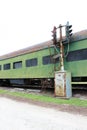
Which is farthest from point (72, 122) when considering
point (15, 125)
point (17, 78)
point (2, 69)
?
point (2, 69)

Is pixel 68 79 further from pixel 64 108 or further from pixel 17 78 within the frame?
pixel 17 78

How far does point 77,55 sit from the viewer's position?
48.6ft

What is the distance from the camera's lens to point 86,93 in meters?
14.5

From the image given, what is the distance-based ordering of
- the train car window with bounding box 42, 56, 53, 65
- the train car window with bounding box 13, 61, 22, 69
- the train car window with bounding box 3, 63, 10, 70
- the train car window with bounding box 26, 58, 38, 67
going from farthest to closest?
the train car window with bounding box 3, 63, 10, 70 < the train car window with bounding box 13, 61, 22, 69 < the train car window with bounding box 26, 58, 38, 67 < the train car window with bounding box 42, 56, 53, 65

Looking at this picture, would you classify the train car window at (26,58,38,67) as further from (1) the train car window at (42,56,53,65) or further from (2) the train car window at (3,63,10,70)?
(2) the train car window at (3,63,10,70)

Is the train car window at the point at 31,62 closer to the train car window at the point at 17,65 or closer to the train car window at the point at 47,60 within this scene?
the train car window at the point at 47,60

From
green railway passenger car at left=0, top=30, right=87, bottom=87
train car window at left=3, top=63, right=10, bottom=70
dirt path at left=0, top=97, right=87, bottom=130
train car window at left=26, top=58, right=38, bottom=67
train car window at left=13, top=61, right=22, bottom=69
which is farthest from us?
train car window at left=3, top=63, right=10, bottom=70

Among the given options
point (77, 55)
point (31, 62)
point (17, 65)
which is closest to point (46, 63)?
point (31, 62)

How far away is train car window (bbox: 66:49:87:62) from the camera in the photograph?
14.3 metres

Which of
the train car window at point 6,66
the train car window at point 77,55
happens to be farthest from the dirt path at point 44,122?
the train car window at point 6,66

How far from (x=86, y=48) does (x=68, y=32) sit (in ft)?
6.42

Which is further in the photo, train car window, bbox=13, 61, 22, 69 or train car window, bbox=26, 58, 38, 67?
train car window, bbox=13, 61, 22, 69

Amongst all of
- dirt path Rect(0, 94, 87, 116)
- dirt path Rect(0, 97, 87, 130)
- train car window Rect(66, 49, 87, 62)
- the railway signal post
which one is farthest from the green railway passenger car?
dirt path Rect(0, 97, 87, 130)

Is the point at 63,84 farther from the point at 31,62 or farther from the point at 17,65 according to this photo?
the point at 17,65
